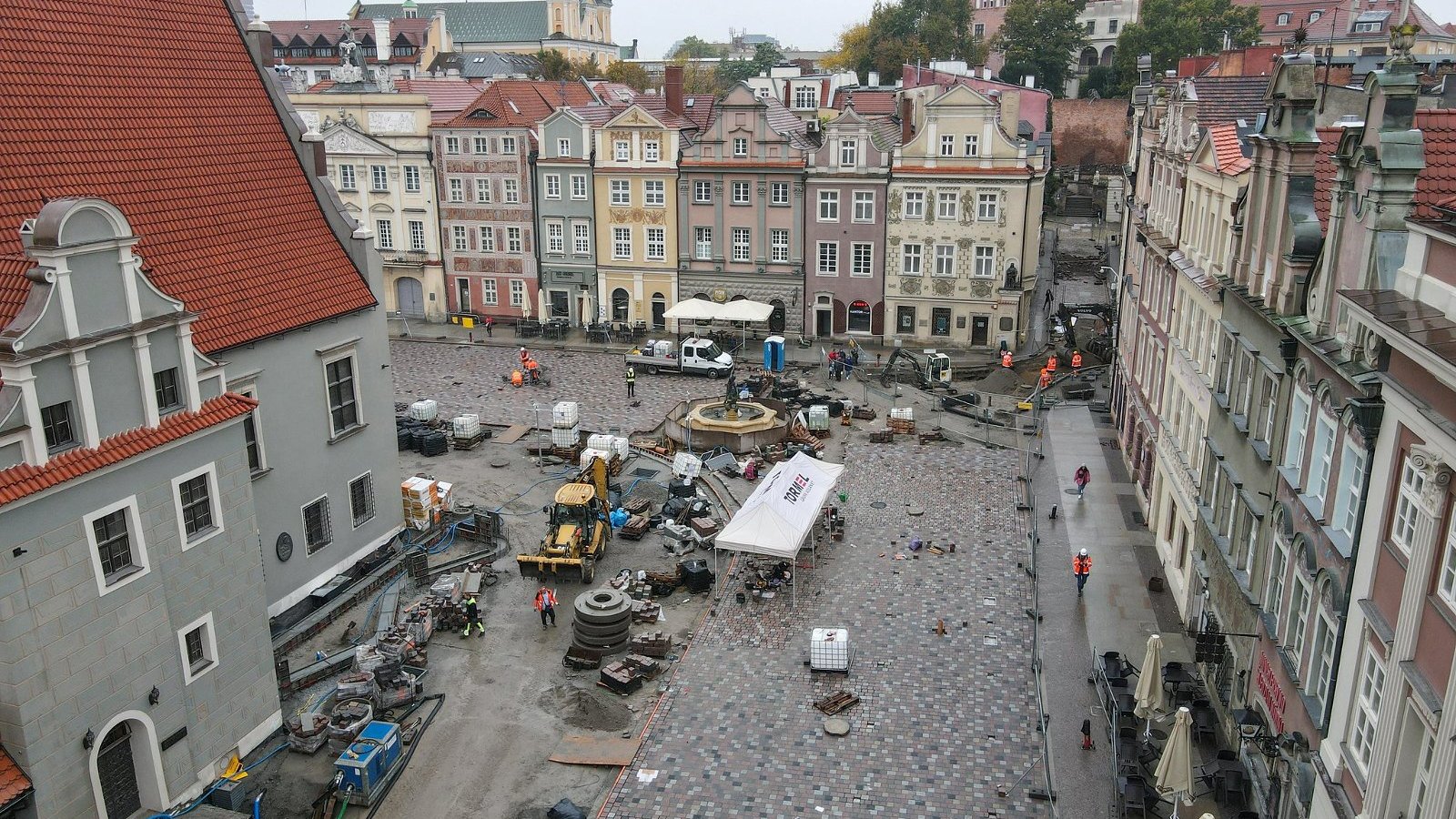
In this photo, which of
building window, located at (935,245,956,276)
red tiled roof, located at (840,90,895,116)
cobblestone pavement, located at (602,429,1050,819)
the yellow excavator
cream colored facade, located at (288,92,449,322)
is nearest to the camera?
cobblestone pavement, located at (602,429,1050,819)

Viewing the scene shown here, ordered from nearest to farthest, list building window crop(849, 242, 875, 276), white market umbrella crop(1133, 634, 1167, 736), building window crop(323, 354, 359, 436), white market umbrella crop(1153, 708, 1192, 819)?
white market umbrella crop(1153, 708, 1192, 819) < white market umbrella crop(1133, 634, 1167, 736) < building window crop(323, 354, 359, 436) < building window crop(849, 242, 875, 276)

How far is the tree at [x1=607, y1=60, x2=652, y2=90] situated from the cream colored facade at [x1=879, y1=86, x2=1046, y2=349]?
6435 centimetres

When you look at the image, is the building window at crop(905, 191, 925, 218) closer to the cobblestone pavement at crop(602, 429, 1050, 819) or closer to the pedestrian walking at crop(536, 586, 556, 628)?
the cobblestone pavement at crop(602, 429, 1050, 819)

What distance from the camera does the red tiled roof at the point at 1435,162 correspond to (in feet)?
48.4

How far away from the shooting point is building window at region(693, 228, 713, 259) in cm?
5553

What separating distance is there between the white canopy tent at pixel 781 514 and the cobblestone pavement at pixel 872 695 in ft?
5.79

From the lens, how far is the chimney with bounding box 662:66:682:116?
55.3 m

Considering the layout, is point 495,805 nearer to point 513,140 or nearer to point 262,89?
point 262,89

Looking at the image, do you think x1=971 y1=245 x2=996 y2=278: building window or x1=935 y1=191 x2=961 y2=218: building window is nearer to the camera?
x1=935 y1=191 x2=961 y2=218: building window

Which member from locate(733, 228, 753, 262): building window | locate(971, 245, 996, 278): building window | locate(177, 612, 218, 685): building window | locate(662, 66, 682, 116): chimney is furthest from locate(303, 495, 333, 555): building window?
locate(662, 66, 682, 116): chimney

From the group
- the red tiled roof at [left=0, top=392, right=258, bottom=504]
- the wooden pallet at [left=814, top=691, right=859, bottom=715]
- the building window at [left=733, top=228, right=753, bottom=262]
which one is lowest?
the wooden pallet at [left=814, top=691, right=859, bottom=715]

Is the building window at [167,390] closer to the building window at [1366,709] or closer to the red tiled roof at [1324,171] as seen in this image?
the building window at [1366,709]

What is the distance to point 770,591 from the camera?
28.5 m

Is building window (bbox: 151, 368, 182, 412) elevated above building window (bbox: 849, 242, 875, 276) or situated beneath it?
elevated above
